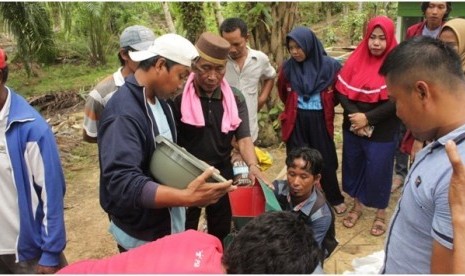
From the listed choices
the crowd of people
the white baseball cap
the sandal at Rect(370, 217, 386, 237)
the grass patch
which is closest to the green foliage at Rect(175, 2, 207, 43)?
the crowd of people

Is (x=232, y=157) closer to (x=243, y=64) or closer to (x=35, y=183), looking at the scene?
(x=243, y=64)

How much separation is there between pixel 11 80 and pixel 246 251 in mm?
11733

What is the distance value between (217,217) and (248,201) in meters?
0.30

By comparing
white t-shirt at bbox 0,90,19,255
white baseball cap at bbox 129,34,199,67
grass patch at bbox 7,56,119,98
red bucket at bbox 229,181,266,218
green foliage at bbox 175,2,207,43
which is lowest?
grass patch at bbox 7,56,119,98

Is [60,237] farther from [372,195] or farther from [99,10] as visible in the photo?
[99,10]

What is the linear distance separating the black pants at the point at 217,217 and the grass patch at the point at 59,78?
24.7 feet

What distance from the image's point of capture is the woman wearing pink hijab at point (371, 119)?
3.28 m

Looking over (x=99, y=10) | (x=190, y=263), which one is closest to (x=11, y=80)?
(x=99, y=10)

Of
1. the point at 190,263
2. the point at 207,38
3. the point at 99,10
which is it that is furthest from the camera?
the point at 99,10

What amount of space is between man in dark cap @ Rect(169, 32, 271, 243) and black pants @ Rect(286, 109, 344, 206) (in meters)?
0.99

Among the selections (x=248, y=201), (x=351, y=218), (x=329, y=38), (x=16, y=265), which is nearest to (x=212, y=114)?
(x=248, y=201)

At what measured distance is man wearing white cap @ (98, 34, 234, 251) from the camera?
174cm

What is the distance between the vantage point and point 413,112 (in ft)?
4.64

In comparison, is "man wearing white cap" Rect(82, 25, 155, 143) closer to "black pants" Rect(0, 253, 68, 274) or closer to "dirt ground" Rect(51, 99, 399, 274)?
"black pants" Rect(0, 253, 68, 274)
